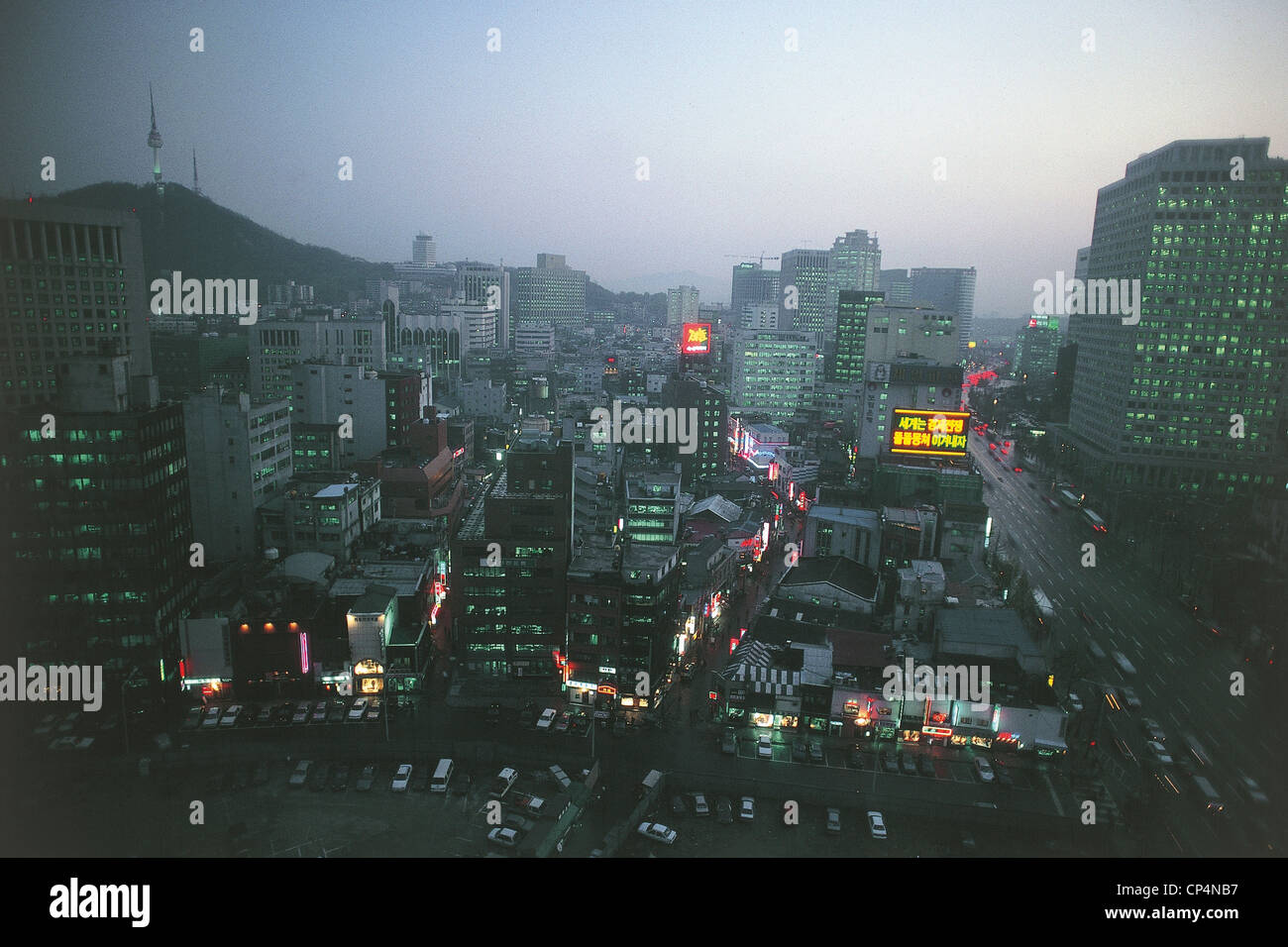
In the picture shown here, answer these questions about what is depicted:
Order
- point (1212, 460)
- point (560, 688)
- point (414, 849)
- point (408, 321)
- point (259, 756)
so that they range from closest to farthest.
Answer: point (414, 849) < point (259, 756) < point (560, 688) < point (1212, 460) < point (408, 321)

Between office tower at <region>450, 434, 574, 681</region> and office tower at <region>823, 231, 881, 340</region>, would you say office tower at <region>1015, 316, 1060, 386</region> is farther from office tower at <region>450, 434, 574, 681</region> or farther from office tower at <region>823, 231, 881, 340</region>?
office tower at <region>450, 434, 574, 681</region>

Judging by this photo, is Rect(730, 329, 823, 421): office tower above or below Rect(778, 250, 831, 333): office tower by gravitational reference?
below

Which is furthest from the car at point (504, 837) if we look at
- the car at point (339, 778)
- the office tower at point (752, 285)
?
the office tower at point (752, 285)

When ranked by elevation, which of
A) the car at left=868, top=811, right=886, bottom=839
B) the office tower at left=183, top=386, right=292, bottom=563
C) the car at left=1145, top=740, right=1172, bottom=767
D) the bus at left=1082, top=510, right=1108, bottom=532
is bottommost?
the car at left=868, top=811, right=886, bottom=839

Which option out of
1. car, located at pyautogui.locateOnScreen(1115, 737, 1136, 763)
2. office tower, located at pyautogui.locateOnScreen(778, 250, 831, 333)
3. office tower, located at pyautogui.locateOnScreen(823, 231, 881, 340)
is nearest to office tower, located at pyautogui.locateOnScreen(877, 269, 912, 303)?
office tower, located at pyautogui.locateOnScreen(823, 231, 881, 340)

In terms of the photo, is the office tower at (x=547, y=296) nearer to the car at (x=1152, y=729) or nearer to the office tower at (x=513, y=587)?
the office tower at (x=513, y=587)
